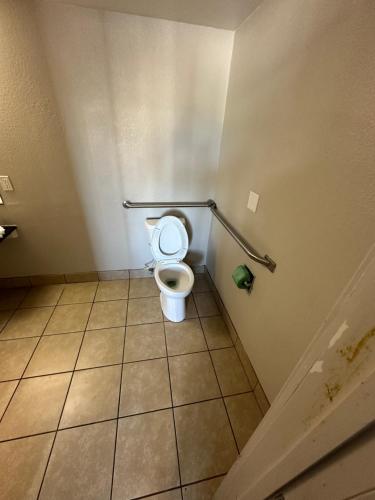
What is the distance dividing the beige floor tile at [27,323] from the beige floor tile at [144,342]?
74 cm

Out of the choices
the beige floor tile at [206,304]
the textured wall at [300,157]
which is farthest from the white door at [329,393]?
the beige floor tile at [206,304]

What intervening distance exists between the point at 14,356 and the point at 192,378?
51.5 inches

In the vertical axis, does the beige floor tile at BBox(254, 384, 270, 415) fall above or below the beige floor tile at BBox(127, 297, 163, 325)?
above

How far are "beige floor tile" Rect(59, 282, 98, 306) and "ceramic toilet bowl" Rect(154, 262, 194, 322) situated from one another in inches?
29.8

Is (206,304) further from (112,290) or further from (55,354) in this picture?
(55,354)

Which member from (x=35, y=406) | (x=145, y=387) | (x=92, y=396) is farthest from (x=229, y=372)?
(x=35, y=406)

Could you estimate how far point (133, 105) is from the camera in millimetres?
1519

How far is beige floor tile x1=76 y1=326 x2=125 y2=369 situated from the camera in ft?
4.88

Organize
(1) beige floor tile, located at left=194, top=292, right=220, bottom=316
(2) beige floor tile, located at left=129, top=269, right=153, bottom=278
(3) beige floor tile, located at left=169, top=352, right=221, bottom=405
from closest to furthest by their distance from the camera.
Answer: (3) beige floor tile, located at left=169, top=352, right=221, bottom=405, (1) beige floor tile, located at left=194, top=292, right=220, bottom=316, (2) beige floor tile, located at left=129, top=269, right=153, bottom=278

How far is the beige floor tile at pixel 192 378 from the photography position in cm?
134

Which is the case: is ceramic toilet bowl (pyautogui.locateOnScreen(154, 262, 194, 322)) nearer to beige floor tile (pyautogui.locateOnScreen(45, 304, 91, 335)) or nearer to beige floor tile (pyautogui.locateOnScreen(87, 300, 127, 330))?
beige floor tile (pyautogui.locateOnScreen(87, 300, 127, 330))

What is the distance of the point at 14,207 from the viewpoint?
1.72 m

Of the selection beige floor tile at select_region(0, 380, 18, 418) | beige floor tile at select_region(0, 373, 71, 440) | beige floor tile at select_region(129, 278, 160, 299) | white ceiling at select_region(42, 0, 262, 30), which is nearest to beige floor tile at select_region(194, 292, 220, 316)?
beige floor tile at select_region(129, 278, 160, 299)

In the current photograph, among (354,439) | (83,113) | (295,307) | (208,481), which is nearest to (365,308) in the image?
(354,439)
